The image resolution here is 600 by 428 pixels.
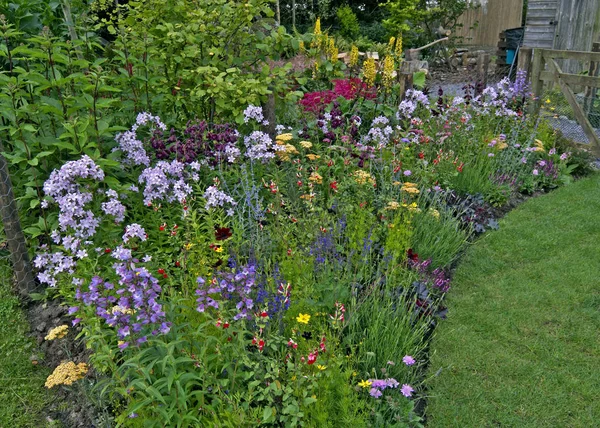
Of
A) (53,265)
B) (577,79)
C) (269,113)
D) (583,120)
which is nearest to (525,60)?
(577,79)

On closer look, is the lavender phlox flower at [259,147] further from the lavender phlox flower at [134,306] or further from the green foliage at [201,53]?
the lavender phlox flower at [134,306]

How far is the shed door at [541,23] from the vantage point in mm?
11977

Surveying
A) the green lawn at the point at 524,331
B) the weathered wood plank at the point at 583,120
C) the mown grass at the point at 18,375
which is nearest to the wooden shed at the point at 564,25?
the weathered wood plank at the point at 583,120

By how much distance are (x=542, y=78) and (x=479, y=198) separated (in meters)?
2.97

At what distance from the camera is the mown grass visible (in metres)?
3.02

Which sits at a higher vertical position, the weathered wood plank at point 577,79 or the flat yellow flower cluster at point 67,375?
the weathered wood plank at point 577,79

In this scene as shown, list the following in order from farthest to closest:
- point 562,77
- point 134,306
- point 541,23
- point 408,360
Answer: point 541,23, point 562,77, point 408,360, point 134,306

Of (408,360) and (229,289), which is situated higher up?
(229,289)

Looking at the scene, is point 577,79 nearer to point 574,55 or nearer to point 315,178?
point 574,55

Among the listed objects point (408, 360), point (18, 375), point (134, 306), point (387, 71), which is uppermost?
point (387, 71)

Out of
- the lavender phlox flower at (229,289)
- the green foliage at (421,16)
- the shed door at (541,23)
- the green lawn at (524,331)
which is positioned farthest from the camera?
the green foliage at (421,16)

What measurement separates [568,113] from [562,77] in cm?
220

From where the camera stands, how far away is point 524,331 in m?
3.73

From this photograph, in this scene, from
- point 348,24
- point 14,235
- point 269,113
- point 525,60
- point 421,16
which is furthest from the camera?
point 348,24
